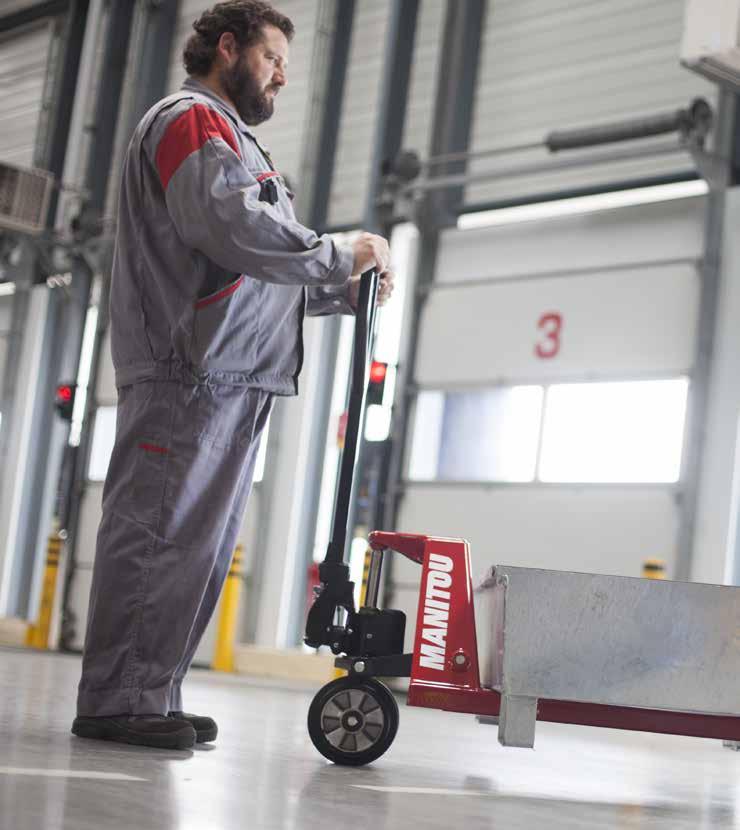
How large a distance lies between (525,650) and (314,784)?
0.58 meters

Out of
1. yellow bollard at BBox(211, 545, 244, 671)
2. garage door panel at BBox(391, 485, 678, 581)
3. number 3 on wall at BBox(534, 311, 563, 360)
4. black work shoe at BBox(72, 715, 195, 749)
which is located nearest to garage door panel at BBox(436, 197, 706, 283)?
number 3 on wall at BBox(534, 311, 563, 360)

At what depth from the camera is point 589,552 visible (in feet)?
28.2

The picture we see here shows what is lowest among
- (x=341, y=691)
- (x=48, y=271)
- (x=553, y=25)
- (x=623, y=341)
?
(x=341, y=691)

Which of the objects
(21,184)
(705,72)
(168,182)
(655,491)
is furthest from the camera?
(21,184)

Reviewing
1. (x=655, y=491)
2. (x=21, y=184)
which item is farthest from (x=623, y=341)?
(x=21, y=184)

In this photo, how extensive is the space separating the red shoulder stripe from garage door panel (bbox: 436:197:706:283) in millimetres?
6038

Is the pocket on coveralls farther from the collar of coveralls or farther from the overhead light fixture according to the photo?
the overhead light fixture

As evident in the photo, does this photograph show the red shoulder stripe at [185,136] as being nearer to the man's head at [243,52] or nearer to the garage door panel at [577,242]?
the man's head at [243,52]

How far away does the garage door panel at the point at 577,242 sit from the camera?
28.2ft

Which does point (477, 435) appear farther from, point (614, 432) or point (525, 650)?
point (525, 650)

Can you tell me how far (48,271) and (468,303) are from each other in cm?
563

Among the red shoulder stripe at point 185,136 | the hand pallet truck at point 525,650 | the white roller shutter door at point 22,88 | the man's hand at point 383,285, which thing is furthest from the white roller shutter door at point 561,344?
the white roller shutter door at point 22,88

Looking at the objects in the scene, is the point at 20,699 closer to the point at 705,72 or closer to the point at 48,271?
the point at 705,72

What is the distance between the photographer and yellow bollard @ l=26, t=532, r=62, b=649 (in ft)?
38.6
